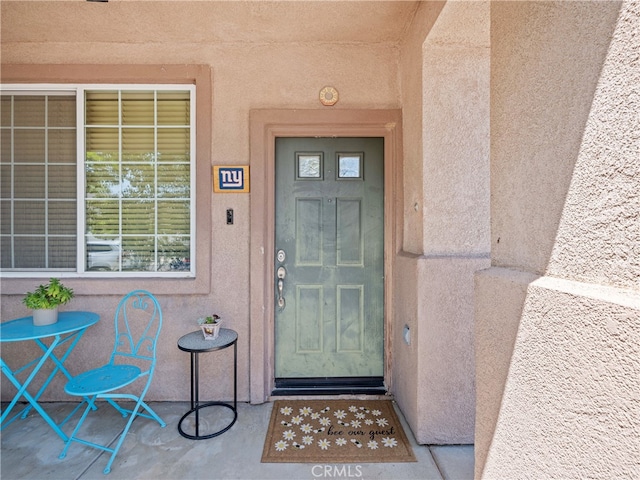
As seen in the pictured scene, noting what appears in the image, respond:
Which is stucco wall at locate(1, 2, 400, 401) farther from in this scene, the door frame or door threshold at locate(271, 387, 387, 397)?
door threshold at locate(271, 387, 387, 397)

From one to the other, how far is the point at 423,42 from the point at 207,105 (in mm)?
1746

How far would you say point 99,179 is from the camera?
284 cm

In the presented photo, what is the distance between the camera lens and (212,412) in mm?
2617

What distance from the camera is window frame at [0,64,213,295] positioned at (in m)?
2.71

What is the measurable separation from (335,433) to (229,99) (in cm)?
277

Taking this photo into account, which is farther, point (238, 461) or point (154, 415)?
point (154, 415)

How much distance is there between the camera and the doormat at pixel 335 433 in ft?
6.95

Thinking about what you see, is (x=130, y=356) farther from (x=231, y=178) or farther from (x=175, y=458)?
(x=231, y=178)

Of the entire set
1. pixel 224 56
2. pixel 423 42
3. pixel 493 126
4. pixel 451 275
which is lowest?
pixel 451 275

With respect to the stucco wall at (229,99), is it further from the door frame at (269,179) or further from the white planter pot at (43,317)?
the white planter pot at (43,317)

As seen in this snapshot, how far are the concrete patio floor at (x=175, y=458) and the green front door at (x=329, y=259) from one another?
0.66 meters

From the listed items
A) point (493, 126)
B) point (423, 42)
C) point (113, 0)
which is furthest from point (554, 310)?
point (113, 0)

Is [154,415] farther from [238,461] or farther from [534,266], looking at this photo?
[534,266]

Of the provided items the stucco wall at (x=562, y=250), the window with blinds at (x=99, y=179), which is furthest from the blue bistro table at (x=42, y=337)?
the stucco wall at (x=562, y=250)
